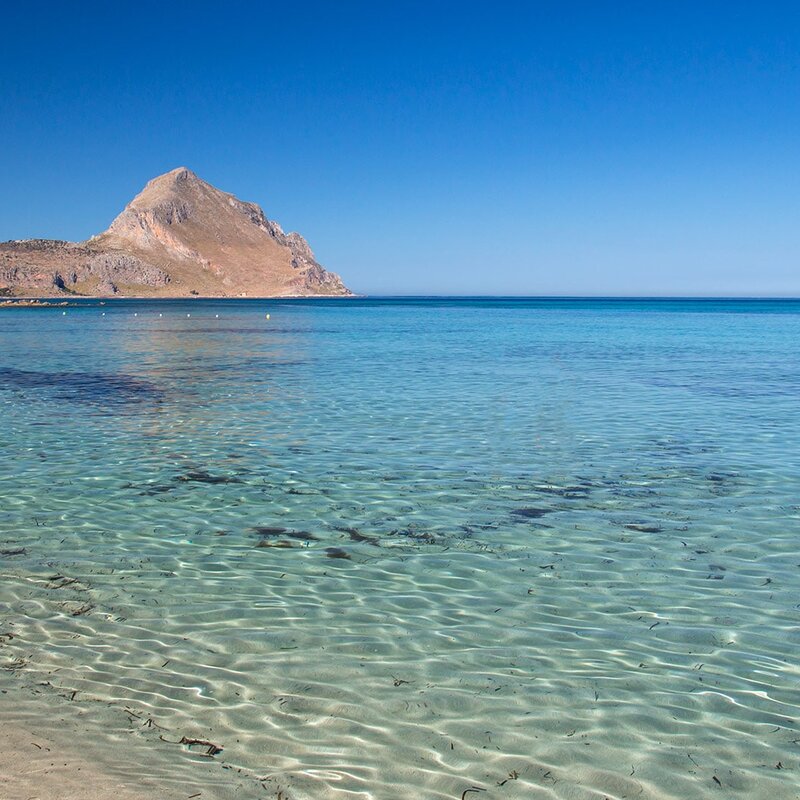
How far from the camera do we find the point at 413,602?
27.8ft

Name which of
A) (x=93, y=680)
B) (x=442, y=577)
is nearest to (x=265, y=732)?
(x=93, y=680)

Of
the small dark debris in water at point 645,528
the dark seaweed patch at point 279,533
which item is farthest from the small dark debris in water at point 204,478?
the small dark debris in water at point 645,528

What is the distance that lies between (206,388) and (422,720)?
22516mm

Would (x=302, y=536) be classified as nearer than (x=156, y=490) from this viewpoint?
Answer: Yes

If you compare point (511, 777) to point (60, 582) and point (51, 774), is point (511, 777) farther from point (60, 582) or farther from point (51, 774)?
point (60, 582)

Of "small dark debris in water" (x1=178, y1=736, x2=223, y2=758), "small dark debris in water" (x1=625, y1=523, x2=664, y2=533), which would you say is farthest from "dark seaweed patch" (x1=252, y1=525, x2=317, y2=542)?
"small dark debris in water" (x1=178, y1=736, x2=223, y2=758)

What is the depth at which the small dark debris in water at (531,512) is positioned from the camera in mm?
11547

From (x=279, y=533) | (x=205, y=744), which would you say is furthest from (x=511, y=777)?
(x=279, y=533)

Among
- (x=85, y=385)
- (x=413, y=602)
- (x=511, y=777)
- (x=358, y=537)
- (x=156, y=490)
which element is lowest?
(x=511, y=777)

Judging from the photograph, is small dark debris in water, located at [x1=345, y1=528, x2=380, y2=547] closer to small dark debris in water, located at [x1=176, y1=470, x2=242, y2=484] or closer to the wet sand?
small dark debris in water, located at [x1=176, y1=470, x2=242, y2=484]

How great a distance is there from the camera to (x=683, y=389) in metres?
27.7

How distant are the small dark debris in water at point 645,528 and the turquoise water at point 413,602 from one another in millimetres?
87

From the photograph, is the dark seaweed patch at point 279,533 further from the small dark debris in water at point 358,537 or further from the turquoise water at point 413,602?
the small dark debris in water at point 358,537

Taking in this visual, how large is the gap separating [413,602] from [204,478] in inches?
260
